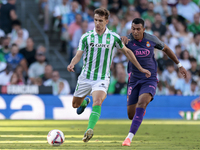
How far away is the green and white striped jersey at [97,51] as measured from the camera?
663cm

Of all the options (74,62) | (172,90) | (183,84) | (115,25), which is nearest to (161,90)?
(172,90)

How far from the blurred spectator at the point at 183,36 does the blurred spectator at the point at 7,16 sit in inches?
268

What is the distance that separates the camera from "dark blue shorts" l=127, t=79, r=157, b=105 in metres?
7.07

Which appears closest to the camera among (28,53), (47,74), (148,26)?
(47,74)

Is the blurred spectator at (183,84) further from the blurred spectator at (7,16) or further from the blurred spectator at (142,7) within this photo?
the blurred spectator at (7,16)

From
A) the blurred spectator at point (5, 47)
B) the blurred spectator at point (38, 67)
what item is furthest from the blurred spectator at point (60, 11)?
the blurred spectator at point (5, 47)

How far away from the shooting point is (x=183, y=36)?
1545 centimetres

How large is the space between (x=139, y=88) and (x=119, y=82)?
16.6ft

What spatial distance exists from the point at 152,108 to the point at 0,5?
7169mm

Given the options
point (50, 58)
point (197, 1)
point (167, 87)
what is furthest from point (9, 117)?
point (197, 1)

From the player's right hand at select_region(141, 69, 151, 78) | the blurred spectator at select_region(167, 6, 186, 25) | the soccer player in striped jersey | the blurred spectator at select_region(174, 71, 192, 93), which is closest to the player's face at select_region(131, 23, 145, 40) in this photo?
the soccer player in striped jersey

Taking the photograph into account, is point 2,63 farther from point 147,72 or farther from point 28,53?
point 147,72

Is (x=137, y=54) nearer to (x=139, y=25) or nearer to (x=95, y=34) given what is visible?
(x=139, y=25)

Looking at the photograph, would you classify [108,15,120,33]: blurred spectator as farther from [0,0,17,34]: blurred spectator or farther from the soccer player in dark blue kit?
the soccer player in dark blue kit
